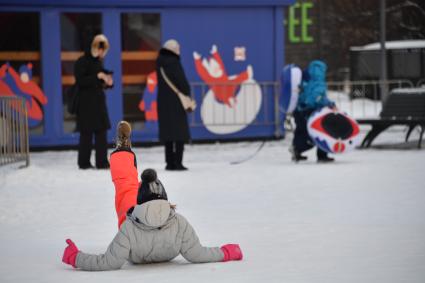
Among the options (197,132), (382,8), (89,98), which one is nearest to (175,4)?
(197,132)

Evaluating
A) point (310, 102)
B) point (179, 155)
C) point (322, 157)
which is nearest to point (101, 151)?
point (179, 155)

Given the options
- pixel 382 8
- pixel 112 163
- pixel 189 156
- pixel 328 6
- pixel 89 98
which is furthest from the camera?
pixel 328 6

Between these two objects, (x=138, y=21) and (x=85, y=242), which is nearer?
(x=85, y=242)

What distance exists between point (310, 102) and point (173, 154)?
2.00 metres

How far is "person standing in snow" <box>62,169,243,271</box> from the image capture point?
7.10m

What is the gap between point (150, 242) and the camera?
716 cm

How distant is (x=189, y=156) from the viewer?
687 inches

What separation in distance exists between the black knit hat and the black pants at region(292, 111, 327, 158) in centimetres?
798

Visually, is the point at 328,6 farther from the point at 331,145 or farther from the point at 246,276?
the point at 246,276

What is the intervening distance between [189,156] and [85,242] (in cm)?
910

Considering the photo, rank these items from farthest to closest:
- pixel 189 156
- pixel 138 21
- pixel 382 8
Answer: pixel 382 8
pixel 138 21
pixel 189 156

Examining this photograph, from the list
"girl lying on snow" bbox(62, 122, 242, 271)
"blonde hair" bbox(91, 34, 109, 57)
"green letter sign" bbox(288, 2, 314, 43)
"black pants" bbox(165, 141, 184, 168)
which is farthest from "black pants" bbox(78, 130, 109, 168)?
"green letter sign" bbox(288, 2, 314, 43)

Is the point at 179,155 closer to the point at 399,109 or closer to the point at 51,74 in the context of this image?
the point at 399,109

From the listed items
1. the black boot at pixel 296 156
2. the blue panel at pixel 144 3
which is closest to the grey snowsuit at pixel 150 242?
the black boot at pixel 296 156
